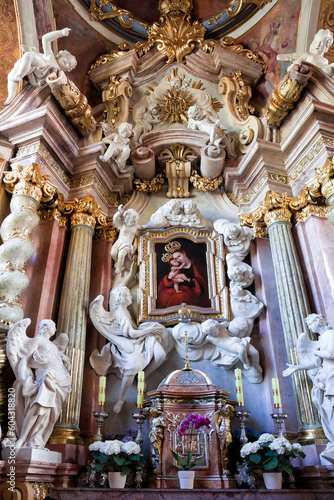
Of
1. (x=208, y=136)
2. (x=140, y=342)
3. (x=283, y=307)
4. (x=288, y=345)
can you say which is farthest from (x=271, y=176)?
(x=140, y=342)

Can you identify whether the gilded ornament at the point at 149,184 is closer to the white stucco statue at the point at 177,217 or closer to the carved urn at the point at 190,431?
the white stucco statue at the point at 177,217

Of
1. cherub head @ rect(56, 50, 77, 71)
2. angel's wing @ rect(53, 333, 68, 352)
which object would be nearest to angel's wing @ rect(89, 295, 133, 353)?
angel's wing @ rect(53, 333, 68, 352)

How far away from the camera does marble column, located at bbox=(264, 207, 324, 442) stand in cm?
567

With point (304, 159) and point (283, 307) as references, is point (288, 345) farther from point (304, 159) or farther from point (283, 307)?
point (304, 159)

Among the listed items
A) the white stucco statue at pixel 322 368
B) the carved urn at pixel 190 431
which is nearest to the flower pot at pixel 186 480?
the carved urn at pixel 190 431

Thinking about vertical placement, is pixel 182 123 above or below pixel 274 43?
below

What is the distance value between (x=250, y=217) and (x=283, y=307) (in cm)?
198

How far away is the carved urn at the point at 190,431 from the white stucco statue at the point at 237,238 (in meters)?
2.47

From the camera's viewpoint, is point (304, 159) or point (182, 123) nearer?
point (304, 159)

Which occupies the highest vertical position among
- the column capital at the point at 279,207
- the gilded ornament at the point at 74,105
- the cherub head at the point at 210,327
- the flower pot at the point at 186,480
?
the gilded ornament at the point at 74,105

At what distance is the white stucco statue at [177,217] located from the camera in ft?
26.2

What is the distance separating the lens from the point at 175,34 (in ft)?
34.1

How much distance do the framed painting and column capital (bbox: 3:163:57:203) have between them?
1.90 metres

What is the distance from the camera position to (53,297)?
6.70 metres
